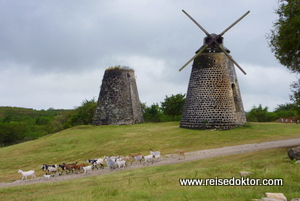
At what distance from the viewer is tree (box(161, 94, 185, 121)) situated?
48719 millimetres

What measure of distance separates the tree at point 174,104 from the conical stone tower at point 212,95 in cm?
1677

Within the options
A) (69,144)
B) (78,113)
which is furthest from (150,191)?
(78,113)

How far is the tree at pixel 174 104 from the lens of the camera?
48719 millimetres

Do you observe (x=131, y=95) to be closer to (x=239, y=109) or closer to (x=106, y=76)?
(x=106, y=76)

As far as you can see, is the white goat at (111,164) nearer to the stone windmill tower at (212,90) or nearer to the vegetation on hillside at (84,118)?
the stone windmill tower at (212,90)

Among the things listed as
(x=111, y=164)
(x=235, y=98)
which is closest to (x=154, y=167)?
(x=111, y=164)

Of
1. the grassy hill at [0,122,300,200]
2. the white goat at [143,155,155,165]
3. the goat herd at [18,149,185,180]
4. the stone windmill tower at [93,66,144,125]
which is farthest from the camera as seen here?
the stone windmill tower at [93,66,144,125]

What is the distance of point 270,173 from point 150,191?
4.20m

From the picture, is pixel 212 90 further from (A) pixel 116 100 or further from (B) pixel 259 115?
(B) pixel 259 115

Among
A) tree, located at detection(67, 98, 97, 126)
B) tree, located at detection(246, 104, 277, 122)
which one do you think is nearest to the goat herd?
tree, located at detection(67, 98, 97, 126)

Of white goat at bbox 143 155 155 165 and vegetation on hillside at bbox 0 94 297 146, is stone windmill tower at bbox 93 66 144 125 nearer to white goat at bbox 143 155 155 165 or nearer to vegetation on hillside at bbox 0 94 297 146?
vegetation on hillside at bbox 0 94 297 146

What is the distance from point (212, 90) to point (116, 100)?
1674 centimetres

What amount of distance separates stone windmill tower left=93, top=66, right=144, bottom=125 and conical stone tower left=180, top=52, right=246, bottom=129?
12931 mm

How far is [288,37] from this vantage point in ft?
55.6
